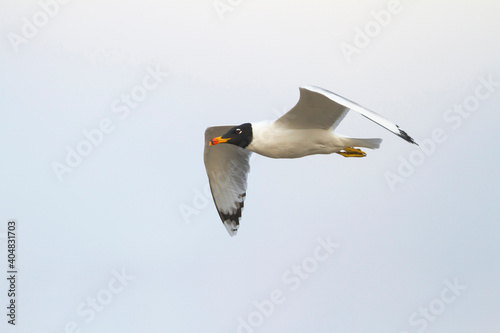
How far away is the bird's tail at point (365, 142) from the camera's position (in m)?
7.86

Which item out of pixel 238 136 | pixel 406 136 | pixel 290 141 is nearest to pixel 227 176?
pixel 238 136

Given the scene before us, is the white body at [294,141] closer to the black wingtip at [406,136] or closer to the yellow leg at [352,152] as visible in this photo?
the yellow leg at [352,152]

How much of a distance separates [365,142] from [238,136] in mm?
1195

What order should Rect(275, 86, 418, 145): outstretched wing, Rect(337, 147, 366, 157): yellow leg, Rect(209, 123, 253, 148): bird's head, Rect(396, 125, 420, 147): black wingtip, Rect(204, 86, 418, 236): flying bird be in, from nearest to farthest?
Rect(396, 125, 420, 147): black wingtip < Rect(275, 86, 418, 145): outstretched wing < Rect(204, 86, 418, 236): flying bird < Rect(209, 123, 253, 148): bird's head < Rect(337, 147, 366, 157): yellow leg

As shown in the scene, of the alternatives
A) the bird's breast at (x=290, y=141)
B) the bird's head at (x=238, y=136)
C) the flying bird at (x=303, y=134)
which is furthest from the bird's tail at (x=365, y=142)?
the bird's head at (x=238, y=136)

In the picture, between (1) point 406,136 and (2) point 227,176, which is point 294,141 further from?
(1) point 406,136

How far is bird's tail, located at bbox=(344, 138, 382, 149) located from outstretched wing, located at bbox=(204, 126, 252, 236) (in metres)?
1.43

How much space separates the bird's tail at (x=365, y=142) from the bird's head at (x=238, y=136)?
3.00ft

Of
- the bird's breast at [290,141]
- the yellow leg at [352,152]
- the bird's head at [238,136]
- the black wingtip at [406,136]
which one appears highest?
the bird's head at [238,136]

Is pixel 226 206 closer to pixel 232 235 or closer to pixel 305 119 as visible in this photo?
pixel 232 235

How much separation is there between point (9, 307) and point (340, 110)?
4338mm

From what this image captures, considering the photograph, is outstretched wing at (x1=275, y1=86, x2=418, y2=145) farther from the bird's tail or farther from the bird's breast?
the bird's tail

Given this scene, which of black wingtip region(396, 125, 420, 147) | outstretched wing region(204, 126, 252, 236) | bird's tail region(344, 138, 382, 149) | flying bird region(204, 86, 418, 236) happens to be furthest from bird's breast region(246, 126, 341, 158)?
black wingtip region(396, 125, 420, 147)

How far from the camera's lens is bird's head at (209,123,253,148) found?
796 cm
